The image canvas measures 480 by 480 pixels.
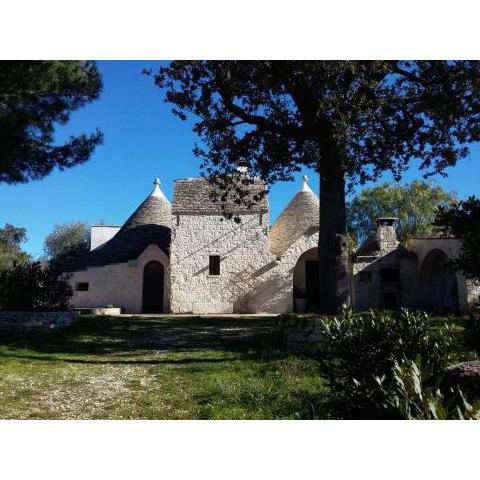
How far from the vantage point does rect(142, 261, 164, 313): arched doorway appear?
56.7 ft

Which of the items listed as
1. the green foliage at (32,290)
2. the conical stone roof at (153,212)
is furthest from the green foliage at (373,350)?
the conical stone roof at (153,212)

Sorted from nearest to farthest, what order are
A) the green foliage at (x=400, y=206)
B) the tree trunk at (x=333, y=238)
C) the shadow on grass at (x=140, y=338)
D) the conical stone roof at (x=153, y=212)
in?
the shadow on grass at (x=140, y=338) < the tree trunk at (x=333, y=238) < the conical stone roof at (x=153, y=212) < the green foliage at (x=400, y=206)

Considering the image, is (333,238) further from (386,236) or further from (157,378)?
(386,236)

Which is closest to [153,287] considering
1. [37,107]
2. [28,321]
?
[28,321]

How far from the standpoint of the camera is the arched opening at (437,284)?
14.3 m

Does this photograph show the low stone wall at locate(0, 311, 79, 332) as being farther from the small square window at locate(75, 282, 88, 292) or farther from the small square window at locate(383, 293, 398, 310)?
the small square window at locate(383, 293, 398, 310)

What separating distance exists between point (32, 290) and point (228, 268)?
7.99m

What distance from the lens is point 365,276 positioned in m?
15.9

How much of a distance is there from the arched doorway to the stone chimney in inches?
364

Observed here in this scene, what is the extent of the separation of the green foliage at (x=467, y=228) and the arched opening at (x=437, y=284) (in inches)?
494

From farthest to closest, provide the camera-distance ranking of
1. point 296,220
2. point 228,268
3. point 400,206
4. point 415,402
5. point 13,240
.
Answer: point 13,240 < point 400,206 < point 296,220 < point 228,268 < point 415,402

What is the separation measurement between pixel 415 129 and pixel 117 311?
41.3ft

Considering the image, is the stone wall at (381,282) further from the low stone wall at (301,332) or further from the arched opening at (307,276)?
the low stone wall at (301,332)
